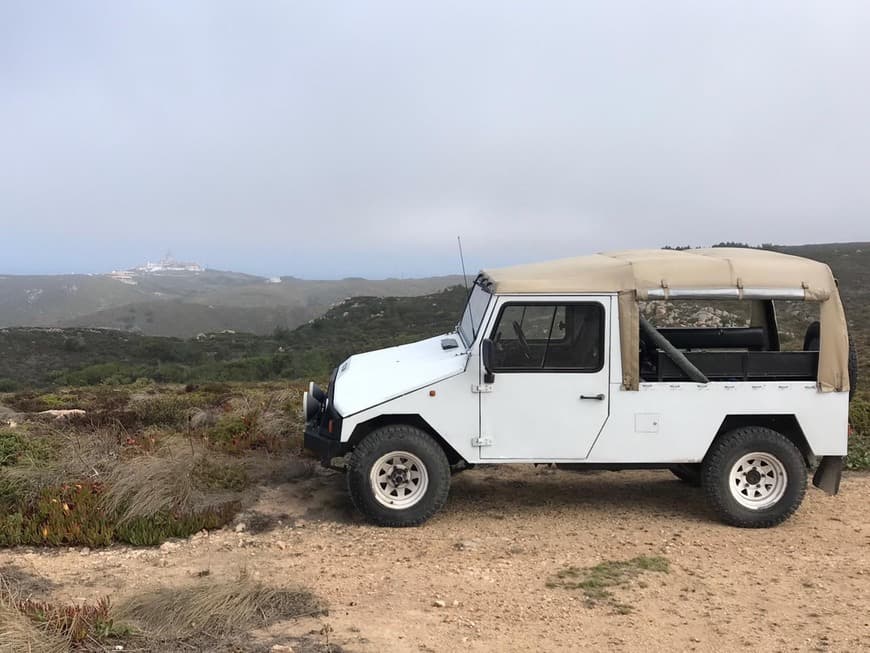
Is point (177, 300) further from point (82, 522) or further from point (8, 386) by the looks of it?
point (82, 522)

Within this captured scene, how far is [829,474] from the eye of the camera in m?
6.02

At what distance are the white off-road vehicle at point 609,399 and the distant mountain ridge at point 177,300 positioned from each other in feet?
140

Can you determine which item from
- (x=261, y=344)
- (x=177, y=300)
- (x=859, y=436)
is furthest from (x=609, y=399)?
(x=177, y=300)

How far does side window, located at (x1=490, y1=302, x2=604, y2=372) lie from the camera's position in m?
5.78

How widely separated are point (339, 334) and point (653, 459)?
2912 centimetres

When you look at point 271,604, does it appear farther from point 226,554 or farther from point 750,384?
point 750,384

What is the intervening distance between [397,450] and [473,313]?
1604 mm

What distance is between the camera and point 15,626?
3607 millimetres

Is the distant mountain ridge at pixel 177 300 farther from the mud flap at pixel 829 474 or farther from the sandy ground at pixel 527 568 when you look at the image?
the mud flap at pixel 829 474

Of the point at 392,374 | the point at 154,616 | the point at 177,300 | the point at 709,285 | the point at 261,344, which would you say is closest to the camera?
the point at 154,616

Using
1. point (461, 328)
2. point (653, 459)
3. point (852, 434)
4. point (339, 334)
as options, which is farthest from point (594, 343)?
point (339, 334)

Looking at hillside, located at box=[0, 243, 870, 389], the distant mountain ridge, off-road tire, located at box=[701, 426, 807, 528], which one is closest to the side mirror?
off-road tire, located at box=[701, 426, 807, 528]

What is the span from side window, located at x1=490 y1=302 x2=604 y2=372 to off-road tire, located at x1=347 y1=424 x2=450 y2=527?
0.87 metres

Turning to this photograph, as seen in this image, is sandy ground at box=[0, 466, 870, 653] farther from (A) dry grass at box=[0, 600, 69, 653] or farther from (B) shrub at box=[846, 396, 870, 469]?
(A) dry grass at box=[0, 600, 69, 653]
